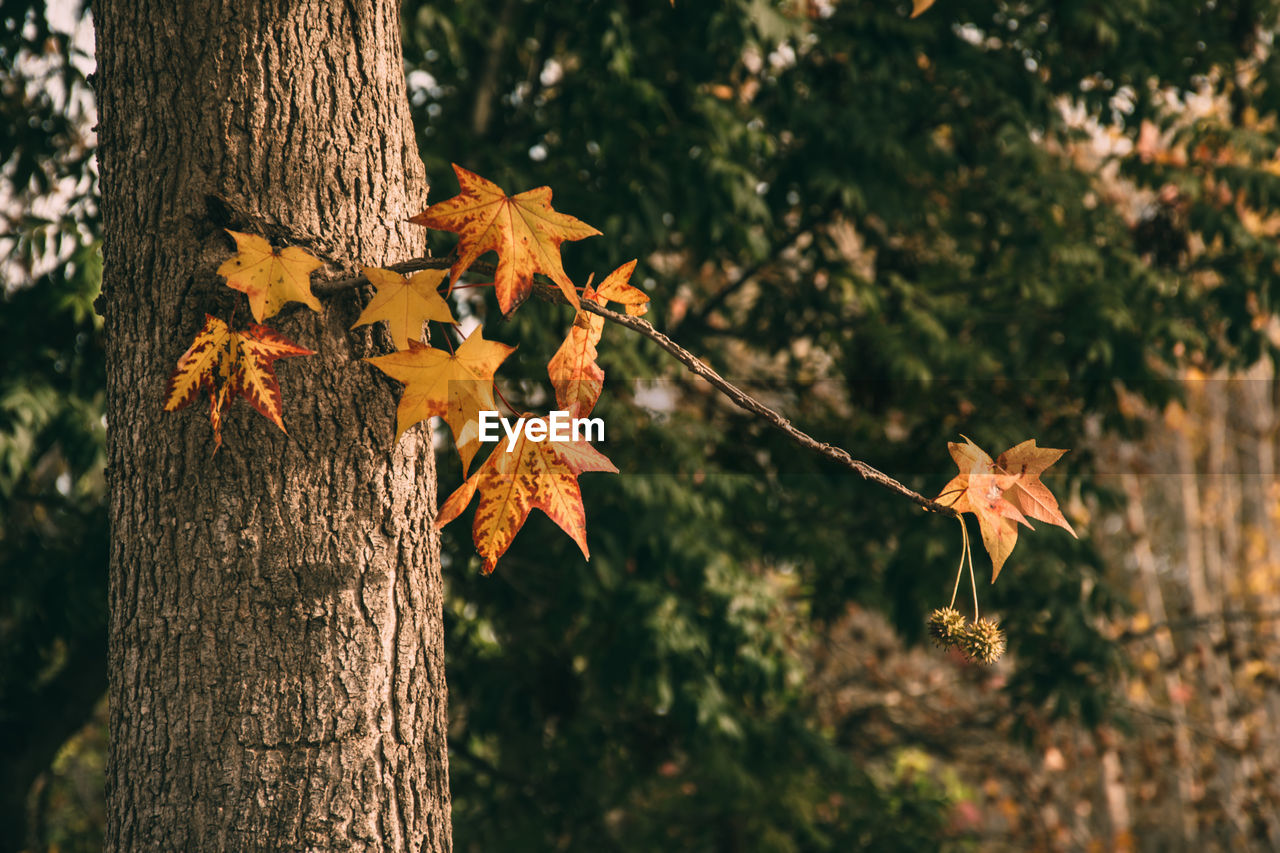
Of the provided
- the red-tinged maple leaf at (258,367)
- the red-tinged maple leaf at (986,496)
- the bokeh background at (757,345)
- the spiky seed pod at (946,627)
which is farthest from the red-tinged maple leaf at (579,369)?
the bokeh background at (757,345)

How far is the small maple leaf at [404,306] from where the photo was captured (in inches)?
48.2

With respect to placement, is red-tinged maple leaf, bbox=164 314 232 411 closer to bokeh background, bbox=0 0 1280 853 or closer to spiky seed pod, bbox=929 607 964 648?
spiky seed pod, bbox=929 607 964 648

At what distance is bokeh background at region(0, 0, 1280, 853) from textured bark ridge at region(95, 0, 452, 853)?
4.96ft

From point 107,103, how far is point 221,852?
102 cm

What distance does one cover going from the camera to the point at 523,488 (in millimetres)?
1264

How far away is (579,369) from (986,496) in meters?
0.60

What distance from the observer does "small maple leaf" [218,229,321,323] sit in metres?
1.17

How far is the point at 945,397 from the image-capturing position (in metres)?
3.83

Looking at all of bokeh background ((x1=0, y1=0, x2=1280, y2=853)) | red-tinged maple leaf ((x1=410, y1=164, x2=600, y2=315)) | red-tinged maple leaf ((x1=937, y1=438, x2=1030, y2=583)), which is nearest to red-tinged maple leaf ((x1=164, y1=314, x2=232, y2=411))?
red-tinged maple leaf ((x1=410, y1=164, x2=600, y2=315))

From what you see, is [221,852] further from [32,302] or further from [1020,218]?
[1020,218]

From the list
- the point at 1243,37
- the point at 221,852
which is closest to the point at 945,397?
the point at 1243,37

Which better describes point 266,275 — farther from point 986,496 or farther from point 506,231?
point 986,496

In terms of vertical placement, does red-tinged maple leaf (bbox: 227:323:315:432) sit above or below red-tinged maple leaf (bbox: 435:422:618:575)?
above

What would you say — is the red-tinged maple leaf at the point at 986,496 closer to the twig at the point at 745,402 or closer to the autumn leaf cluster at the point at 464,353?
the twig at the point at 745,402
